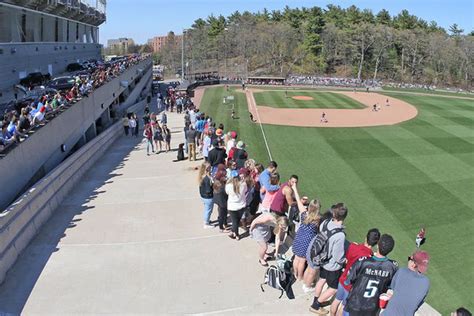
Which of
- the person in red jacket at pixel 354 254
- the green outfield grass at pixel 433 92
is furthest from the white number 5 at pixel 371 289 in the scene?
the green outfield grass at pixel 433 92

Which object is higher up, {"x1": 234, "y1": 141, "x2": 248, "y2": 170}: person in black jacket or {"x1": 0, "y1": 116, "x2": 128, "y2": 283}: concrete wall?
{"x1": 234, "y1": 141, "x2": 248, "y2": 170}: person in black jacket

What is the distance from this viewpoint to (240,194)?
9109mm

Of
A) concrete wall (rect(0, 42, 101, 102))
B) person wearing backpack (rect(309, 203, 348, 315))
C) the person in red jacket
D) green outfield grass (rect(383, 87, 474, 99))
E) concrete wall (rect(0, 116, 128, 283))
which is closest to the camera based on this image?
the person in red jacket

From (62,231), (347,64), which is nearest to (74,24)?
(62,231)

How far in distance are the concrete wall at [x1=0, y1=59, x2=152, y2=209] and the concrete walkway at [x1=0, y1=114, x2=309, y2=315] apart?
1.37 metres

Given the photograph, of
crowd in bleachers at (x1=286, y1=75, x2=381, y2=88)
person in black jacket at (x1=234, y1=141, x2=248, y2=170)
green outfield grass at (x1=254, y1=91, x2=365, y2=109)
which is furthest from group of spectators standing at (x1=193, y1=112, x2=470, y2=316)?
crowd in bleachers at (x1=286, y1=75, x2=381, y2=88)

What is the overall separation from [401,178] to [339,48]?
79.1 m

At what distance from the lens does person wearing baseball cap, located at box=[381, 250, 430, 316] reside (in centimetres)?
500

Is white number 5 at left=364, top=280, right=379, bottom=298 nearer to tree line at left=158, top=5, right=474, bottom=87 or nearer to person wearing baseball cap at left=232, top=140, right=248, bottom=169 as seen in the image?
person wearing baseball cap at left=232, top=140, right=248, bottom=169

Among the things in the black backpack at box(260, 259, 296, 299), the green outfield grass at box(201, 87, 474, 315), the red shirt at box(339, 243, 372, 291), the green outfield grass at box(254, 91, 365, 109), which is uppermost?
the green outfield grass at box(254, 91, 365, 109)

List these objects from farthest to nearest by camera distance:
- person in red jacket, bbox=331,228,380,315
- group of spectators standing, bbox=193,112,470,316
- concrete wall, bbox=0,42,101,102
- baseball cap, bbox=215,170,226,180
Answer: concrete wall, bbox=0,42,101,102
baseball cap, bbox=215,170,226,180
person in red jacket, bbox=331,228,380,315
group of spectators standing, bbox=193,112,470,316

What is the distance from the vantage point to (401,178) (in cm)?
2002

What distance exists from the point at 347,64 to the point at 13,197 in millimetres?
91234

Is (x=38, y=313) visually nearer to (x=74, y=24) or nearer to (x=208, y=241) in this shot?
(x=208, y=241)
